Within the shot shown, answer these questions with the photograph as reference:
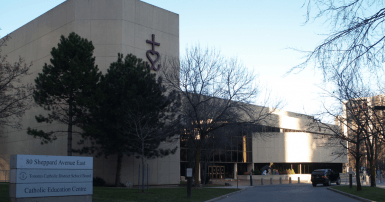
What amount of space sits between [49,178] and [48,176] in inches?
3.0

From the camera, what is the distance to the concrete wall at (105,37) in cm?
3431

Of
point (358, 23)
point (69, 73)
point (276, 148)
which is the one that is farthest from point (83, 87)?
point (276, 148)

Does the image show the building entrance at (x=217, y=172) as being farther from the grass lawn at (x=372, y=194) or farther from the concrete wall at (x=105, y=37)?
the grass lawn at (x=372, y=194)

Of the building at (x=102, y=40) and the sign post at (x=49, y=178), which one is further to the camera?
the building at (x=102, y=40)

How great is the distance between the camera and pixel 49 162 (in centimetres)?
1193

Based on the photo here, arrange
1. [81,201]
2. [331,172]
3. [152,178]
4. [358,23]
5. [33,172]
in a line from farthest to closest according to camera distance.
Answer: [331,172]
[152,178]
[81,201]
[33,172]
[358,23]

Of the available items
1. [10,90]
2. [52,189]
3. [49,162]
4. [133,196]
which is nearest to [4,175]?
[10,90]

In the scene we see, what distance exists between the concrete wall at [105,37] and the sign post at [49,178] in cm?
2060

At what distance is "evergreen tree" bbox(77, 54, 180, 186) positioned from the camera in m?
25.9

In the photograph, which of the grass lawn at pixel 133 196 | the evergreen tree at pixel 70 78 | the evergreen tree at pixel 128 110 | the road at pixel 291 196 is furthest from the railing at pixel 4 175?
the road at pixel 291 196

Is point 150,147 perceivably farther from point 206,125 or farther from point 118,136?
point 206,125

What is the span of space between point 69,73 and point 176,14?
17833 millimetres

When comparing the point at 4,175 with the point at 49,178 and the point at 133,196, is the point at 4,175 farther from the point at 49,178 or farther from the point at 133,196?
the point at 49,178

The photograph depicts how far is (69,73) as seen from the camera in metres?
25.8
